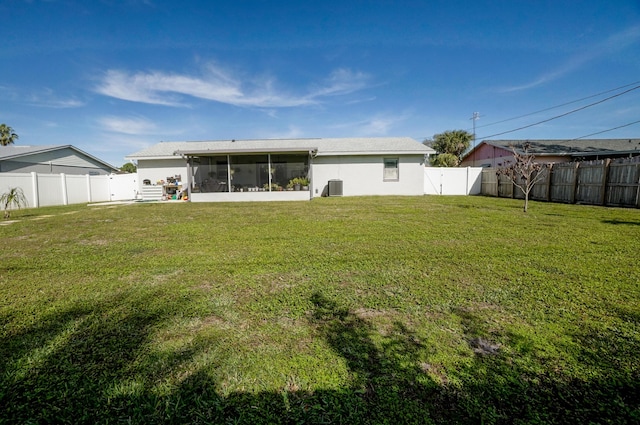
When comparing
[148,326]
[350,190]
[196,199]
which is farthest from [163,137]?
[148,326]

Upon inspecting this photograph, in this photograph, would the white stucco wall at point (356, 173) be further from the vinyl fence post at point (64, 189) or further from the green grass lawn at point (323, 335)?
the green grass lawn at point (323, 335)

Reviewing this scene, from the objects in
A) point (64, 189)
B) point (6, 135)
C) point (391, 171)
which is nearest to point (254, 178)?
point (391, 171)

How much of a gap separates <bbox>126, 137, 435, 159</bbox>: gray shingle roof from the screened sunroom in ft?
2.07

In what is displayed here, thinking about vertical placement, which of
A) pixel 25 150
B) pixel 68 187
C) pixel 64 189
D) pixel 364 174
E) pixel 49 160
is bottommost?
pixel 64 189

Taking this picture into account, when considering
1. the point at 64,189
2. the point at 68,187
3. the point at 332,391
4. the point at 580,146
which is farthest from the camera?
the point at 580,146

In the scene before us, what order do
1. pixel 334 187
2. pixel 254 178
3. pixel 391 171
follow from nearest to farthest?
pixel 254 178
pixel 334 187
pixel 391 171

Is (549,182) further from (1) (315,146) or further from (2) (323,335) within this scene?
(2) (323,335)

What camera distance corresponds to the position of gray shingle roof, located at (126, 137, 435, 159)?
15.9 meters

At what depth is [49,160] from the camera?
61.3ft

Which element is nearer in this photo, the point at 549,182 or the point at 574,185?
the point at 574,185

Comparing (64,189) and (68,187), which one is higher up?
(68,187)

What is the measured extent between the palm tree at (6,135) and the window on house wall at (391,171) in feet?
121

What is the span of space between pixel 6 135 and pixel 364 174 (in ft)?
117

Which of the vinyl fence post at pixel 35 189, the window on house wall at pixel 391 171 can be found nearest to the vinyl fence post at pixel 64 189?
the vinyl fence post at pixel 35 189
